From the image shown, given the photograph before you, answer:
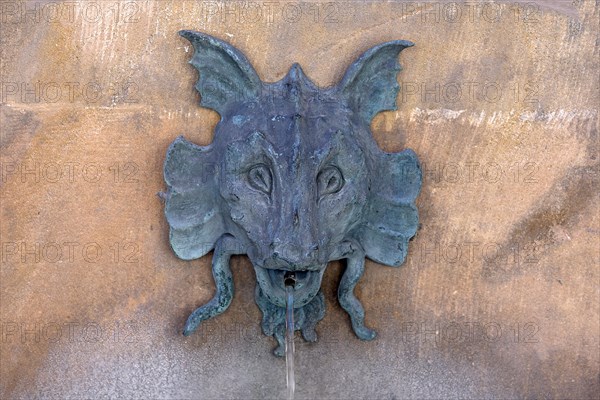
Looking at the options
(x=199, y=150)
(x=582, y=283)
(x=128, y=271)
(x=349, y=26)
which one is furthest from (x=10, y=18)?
(x=582, y=283)

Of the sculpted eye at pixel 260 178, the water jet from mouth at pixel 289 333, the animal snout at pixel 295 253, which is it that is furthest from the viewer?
the water jet from mouth at pixel 289 333

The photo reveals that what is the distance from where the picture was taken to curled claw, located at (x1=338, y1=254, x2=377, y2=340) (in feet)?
8.37

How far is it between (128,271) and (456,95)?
4.17ft

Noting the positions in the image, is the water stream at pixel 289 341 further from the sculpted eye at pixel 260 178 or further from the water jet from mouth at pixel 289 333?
the sculpted eye at pixel 260 178

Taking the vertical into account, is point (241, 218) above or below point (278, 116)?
below

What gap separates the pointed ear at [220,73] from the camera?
2.48 m

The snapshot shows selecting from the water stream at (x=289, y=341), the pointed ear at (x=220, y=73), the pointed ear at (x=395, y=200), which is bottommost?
the water stream at (x=289, y=341)

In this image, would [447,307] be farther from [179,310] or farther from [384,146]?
[179,310]

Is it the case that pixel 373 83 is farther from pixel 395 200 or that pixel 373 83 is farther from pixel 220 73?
pixel 220 73

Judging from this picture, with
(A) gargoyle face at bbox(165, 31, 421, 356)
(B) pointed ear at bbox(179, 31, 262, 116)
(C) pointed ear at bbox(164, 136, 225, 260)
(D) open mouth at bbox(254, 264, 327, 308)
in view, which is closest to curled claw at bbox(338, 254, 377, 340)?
(A) gargoyle face at bbox(165, 31, 421, 356)

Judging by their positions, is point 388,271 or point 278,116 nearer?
point 278,116

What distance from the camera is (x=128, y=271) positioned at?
263 centimetres

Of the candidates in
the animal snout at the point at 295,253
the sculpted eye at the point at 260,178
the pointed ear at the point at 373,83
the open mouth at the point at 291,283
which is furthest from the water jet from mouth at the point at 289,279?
the pointed ear at the point at 373,83

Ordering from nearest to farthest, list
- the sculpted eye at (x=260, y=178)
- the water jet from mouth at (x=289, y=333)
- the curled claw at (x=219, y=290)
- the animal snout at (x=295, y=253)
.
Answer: the animal snout at (x=295, y=253) < the sculpted eye at (x=260, y=178) < the water jet from mouth at (x=289, y=333) < the curled claw at (x=219, y=290)
